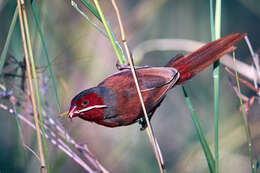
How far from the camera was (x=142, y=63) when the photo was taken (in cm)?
502

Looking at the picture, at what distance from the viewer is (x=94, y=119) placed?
2764 millimetres

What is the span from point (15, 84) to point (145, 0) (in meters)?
2.18

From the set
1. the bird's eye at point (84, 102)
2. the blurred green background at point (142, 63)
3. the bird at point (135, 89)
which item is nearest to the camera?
the bird's eye at point (84, 102)

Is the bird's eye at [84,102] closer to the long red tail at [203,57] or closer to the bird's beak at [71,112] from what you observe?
the bird's beak at [71,112]

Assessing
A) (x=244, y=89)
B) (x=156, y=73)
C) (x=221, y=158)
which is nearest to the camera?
(x=156, y=73)

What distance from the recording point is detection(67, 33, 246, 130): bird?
2.73 m

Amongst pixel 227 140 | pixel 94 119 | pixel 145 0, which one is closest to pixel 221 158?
Result: pixel 227 140

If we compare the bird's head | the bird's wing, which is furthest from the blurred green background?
the bird's wing

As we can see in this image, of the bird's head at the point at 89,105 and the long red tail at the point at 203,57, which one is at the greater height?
the long red tail at the point at 203,57

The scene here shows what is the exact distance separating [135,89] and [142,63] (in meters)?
2.20

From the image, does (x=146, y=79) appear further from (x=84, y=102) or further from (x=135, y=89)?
(x=84, y=102)

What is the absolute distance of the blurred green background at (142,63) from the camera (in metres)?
3.60

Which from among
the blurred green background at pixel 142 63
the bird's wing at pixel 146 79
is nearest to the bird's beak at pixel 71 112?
the blurred green background at pixel 142 63

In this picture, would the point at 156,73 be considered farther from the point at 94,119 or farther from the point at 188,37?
the point at 188,37
